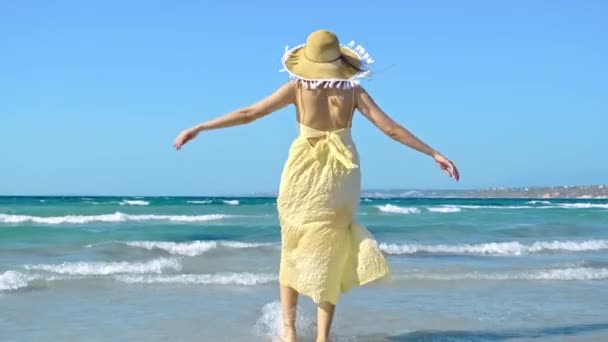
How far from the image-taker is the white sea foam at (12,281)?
301 inches

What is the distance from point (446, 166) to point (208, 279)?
4.51 metres

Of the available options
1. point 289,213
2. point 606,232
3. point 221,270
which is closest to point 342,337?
point 289,213

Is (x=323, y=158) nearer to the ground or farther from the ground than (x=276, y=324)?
farther from the ground

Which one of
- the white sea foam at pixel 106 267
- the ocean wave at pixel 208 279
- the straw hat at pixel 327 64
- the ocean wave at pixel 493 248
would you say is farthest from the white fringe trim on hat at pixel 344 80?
the ocean wave at pixel 493 248

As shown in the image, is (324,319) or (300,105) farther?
(324,319)

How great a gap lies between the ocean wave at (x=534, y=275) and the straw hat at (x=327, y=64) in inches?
174

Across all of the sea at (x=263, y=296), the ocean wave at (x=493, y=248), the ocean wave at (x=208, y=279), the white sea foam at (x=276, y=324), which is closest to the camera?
the white sea foam at (x=276, y=324)

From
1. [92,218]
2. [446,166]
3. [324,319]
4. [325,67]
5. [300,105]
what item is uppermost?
[325,67]

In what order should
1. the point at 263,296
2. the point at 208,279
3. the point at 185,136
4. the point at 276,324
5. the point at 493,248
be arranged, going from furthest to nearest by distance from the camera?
the point at 493,248 → the point at 208,279 → the point at 263,296 → the point at 276,324 → the point at 185,136

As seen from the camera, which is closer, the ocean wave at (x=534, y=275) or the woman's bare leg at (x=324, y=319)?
the woman's bare leg at (x=324, y=319)

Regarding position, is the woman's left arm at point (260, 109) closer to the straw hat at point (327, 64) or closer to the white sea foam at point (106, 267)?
the straw hat at point (327, 64)

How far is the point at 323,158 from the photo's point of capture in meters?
4.41

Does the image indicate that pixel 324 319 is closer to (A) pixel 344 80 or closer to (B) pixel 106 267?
(A) pixel 344 80

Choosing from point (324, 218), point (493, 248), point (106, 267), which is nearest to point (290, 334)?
point (324, 218)
